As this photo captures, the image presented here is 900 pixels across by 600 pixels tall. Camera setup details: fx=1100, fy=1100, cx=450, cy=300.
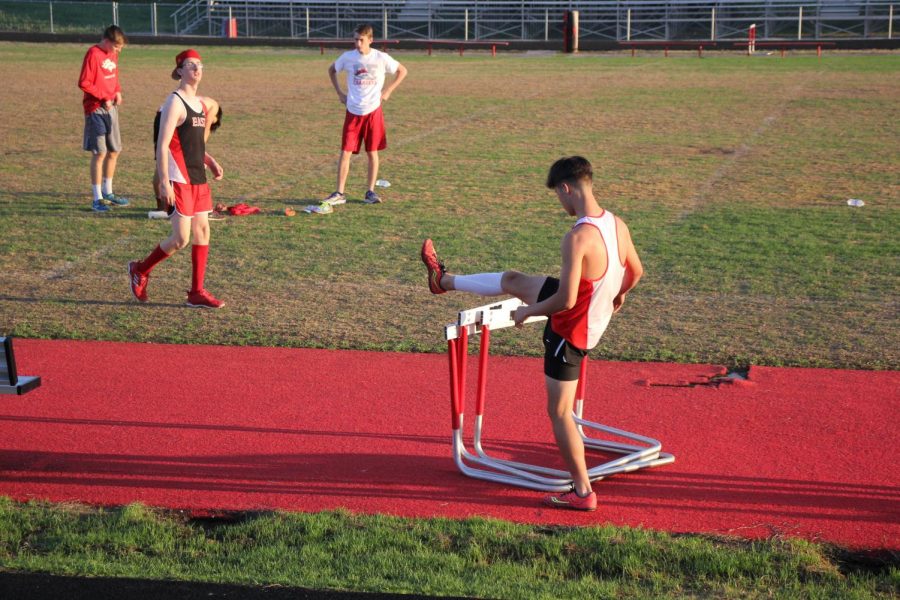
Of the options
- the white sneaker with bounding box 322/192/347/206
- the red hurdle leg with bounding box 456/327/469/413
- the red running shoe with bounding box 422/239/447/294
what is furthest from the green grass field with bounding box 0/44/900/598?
the red running shoe with bounding box 422/239/447/294

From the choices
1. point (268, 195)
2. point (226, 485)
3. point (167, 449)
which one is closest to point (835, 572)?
point (226, 485)

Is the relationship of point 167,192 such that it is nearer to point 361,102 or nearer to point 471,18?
point 361,102

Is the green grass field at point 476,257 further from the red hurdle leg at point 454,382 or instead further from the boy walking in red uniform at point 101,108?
the red hurdle leg at point 454,382

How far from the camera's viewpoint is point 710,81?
3045 centimetres

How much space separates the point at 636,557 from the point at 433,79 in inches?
1094

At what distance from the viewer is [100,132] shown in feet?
45.1

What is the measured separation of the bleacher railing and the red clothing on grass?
127 ft

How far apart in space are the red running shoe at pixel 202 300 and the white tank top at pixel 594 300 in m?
4.76

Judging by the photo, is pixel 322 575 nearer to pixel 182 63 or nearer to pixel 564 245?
pixel 564 245

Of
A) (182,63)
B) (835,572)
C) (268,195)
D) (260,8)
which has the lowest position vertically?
(835,572)

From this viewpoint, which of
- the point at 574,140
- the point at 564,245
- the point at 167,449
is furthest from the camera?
the point at 574,140

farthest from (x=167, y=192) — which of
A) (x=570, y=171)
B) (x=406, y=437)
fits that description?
(x=570, y=171)

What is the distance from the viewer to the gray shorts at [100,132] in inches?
539

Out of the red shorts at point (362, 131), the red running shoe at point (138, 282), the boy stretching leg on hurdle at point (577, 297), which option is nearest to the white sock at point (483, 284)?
the boy stretching leg on hurdle at point (577, 297)
